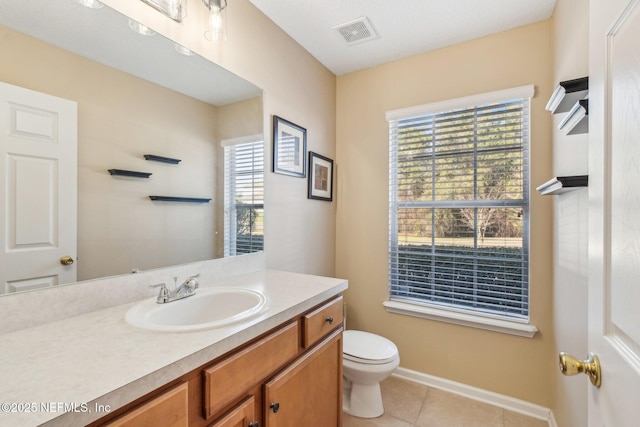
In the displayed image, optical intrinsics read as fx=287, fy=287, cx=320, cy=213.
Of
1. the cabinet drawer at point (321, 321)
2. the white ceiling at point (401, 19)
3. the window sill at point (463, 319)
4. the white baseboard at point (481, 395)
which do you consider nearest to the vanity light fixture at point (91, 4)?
the white ceiling at point (401, 19)

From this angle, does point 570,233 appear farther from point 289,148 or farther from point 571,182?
point 289,148

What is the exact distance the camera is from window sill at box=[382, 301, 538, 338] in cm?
183

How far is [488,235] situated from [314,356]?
4.82 ft

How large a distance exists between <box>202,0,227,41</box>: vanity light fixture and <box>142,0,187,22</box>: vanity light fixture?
0.37 feet

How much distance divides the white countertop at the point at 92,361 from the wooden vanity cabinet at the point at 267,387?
41mm

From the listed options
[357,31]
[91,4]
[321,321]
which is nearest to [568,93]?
[321,321]

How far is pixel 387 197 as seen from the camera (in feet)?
7.55

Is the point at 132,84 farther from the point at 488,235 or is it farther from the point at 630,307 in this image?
the point at 488,235

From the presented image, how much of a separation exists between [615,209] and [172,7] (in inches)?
65.4

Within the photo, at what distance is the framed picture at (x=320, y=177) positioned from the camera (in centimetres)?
217

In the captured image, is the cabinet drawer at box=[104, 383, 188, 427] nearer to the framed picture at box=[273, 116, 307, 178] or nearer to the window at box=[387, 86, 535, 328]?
the framed picture at box=[273, 116, 307, 178]

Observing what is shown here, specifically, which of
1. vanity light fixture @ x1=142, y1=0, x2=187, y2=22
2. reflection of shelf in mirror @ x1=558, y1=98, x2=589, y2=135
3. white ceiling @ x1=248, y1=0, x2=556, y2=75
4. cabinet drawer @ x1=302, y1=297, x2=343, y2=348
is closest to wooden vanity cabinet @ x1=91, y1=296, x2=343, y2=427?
cabinet drawer @ x1=302, y1=297, x2=343, y2=348

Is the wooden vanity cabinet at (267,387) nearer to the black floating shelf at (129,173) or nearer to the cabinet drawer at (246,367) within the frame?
the cabinet drawer at (246,367)

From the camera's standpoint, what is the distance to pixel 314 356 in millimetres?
1228
